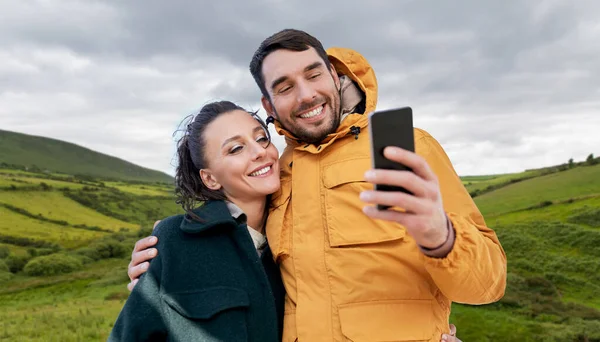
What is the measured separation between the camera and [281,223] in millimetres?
3100

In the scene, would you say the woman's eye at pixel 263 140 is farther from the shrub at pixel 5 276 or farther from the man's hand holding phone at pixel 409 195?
the shrub at pixel 5 276

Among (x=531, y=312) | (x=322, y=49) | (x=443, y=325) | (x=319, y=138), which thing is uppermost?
(x=322, y=49)

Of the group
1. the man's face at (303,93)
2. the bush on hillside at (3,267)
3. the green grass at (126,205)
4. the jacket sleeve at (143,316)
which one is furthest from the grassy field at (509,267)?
the man's face at (303,93)

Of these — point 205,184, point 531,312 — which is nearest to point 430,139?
point 205,184

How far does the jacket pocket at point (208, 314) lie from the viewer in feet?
8.94

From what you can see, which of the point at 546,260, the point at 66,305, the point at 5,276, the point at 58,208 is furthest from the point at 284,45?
the point at 58,208

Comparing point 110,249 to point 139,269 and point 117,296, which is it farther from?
point 139,269

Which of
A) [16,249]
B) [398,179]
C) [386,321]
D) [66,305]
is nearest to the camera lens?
[398,179]

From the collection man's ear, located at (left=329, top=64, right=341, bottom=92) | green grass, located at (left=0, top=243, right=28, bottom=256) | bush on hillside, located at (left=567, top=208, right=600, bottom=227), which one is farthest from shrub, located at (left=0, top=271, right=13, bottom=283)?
bush on hillside, located at (left=567, top=208, right=600, bottom=227)

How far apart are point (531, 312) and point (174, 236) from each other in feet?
98.4

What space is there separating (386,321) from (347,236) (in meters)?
0.55

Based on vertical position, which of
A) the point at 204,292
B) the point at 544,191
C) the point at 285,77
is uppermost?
the point at 285,77

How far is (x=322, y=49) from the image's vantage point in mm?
3523

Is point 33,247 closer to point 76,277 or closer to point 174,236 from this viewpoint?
point 76,277
